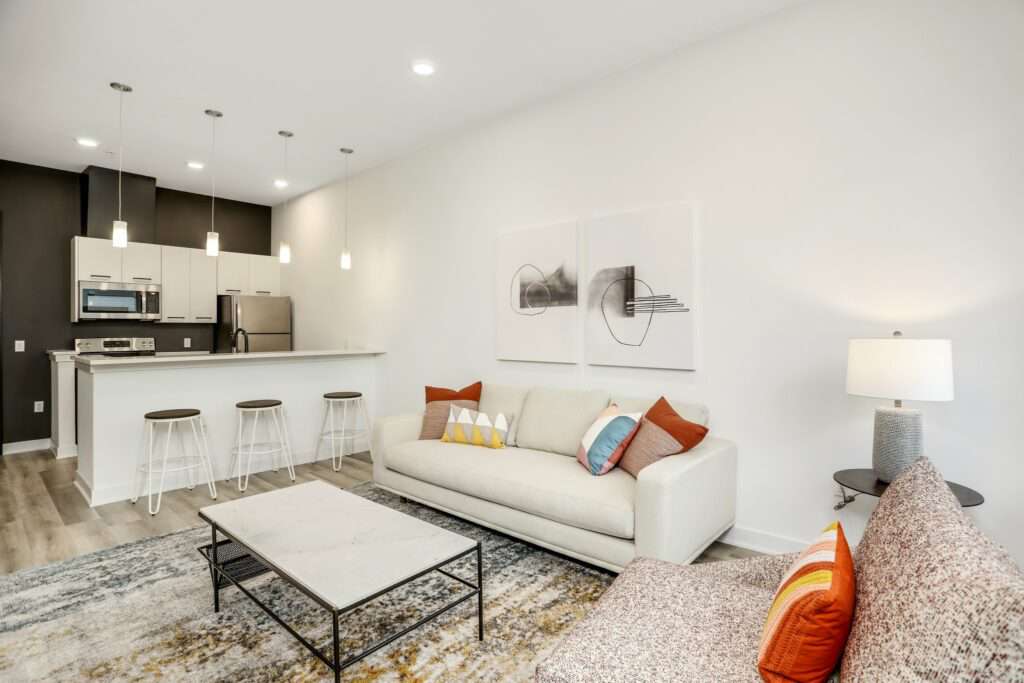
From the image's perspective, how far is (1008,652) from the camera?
749 millimetres

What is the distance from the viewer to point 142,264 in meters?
5.77

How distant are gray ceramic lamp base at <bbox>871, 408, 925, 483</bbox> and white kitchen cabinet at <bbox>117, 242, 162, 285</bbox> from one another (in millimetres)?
6724

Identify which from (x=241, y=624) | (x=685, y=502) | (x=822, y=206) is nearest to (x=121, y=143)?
(x=241, y=624)

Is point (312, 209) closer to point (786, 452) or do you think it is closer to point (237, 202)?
point (237, 202)

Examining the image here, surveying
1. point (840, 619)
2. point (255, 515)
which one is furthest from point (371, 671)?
point (840, 619)

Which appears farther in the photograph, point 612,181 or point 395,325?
point 395,325

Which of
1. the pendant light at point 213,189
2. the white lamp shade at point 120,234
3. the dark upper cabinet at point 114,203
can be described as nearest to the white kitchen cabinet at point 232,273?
the pendant light at point 213,189

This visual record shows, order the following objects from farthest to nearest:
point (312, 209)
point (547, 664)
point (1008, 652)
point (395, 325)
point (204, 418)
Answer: point (312, 209) < point (395, 325) < point (204, 418) < point (547, 664) < point (1008, 652)

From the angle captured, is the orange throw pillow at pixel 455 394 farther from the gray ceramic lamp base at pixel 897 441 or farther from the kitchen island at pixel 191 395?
the gray ceramic lamp base at pixel 897 441

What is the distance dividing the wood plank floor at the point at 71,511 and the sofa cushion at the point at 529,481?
46.8 inches

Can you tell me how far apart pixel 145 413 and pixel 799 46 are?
4.89 metres

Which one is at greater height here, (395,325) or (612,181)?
(612,181)

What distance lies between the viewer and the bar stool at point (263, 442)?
4.30 metres

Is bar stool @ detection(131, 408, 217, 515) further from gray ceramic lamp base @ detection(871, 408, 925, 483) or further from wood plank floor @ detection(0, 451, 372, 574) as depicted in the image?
gray ceramic lamp base @ detection(871, 408, 925, 483)
